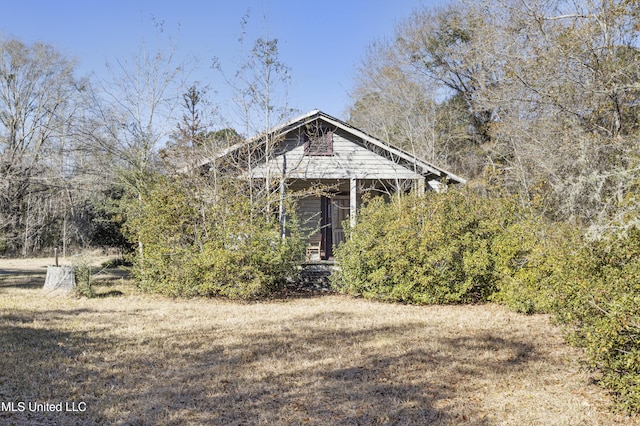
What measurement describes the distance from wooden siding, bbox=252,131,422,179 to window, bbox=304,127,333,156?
0.13 metres

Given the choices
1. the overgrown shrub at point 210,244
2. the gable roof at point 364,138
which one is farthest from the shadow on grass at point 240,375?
the gable roof at point 364,138

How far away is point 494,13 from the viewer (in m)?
12.0

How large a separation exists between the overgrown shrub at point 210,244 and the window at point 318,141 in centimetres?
312

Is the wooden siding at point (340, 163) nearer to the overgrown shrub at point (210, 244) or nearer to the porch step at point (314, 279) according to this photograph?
the overgrown shrub at point (210, 244)

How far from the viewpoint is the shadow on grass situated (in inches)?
181

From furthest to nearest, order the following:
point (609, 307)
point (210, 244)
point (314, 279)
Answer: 1. point (314, 279)
2. point (210, 244)
3. point (609, 307)

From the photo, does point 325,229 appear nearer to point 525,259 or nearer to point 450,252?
point 450,252

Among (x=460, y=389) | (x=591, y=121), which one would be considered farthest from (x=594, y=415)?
(x=591, y=121)

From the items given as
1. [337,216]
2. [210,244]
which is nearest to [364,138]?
[337,216]

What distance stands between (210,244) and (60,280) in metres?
3.80

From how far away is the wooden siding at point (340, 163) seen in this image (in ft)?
46.4

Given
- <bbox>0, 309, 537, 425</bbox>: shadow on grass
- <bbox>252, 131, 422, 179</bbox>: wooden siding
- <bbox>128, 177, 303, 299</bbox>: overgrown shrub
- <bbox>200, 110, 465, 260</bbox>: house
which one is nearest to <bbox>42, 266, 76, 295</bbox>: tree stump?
<bbox>128, 177, 303, 299</bbox>: overgrown shrub

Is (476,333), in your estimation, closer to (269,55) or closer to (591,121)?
(591,121)

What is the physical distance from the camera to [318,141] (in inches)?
570
